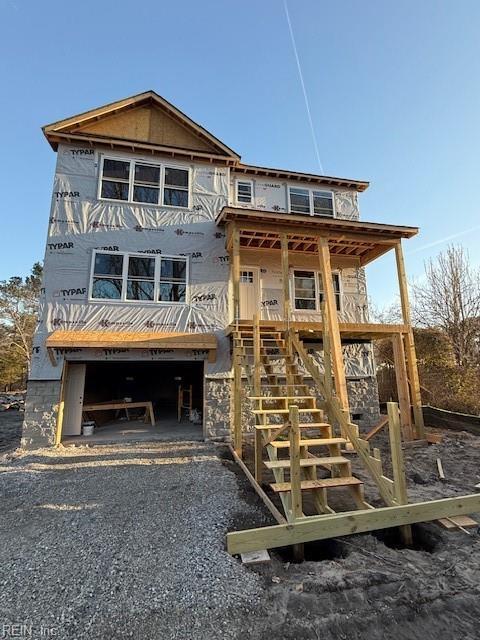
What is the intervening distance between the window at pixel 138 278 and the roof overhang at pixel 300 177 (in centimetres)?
450

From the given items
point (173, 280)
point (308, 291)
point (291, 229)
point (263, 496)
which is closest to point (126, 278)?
point (173, 280)

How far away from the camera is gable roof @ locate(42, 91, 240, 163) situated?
9.25 meters

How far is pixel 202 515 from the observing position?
164 inches

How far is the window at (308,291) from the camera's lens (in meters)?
10.8

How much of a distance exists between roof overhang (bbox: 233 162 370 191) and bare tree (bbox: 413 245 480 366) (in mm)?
6867

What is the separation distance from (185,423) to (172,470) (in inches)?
200

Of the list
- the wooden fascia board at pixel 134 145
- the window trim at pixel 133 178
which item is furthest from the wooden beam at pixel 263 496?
the wooden fascia board at pixel 134 145

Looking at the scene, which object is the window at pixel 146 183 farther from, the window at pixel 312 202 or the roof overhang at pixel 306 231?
the window at pixel 312 202

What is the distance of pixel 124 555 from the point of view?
3.24 meters

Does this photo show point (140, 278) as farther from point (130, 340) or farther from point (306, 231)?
point (306, 231)

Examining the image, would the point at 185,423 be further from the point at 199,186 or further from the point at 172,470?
the point at 199,186

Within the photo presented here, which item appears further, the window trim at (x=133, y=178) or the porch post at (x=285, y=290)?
the window trim at (x=133, y=178)

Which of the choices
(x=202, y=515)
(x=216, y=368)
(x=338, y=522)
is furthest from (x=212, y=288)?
(x=338, y=522)

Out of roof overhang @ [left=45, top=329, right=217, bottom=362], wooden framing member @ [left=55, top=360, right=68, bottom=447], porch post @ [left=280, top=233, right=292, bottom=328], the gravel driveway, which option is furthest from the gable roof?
the gravel driveway
